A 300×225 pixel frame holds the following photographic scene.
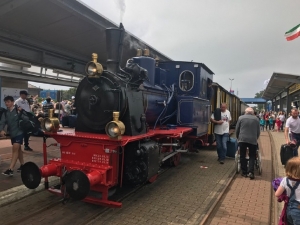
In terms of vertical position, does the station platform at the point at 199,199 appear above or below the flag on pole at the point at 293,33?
below

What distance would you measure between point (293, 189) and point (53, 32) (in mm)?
5956

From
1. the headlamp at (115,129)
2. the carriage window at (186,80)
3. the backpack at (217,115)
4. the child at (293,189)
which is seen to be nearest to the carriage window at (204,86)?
the carriage window at (186,80)

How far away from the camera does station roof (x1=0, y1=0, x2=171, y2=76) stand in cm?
529

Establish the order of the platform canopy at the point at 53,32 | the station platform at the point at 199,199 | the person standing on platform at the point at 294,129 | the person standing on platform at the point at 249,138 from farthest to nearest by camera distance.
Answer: the person standing on platform at the point at 294,129, the person standing on platform at the point at 249,138, the platform canopy at the point at 53,32, the station platform at the point at 199,199

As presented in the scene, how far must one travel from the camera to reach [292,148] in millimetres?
6312

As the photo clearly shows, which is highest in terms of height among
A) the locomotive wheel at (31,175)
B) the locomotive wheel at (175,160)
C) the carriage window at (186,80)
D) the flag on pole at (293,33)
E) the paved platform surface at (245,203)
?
the flag on pole at (293,33)

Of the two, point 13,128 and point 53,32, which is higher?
point 53,32

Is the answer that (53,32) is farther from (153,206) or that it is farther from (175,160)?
(153,206)

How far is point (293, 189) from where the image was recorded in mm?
2785

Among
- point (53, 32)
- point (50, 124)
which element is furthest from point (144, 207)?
point (53, 32)

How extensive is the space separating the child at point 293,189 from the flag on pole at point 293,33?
30.4 feet

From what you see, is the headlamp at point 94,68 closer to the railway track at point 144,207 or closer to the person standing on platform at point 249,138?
the railway track at point 144,207

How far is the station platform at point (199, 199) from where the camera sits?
12.8 feet

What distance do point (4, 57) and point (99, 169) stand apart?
5057 millimetres
